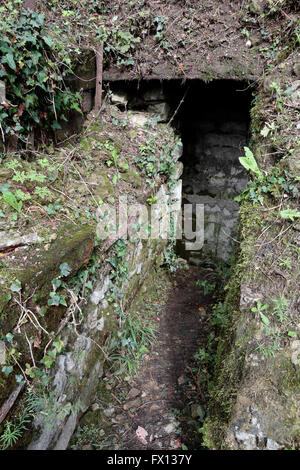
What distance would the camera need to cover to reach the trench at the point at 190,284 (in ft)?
8.42

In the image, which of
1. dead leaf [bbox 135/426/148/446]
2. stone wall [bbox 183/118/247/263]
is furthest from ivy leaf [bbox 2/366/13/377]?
stone wall [bbox 183/118/247/263]

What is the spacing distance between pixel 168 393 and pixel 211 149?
3.64 m

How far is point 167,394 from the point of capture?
282cm

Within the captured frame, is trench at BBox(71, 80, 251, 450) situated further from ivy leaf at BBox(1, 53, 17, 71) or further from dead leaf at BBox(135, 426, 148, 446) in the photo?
ivy leaf at BBox(1, 53, 17, 71)

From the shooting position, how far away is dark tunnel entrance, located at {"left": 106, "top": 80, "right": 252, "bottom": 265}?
172 inches

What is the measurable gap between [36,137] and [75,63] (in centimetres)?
94

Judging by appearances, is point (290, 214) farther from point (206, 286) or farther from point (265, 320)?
point (206, 286)

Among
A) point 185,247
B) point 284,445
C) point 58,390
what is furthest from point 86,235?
point 185,247

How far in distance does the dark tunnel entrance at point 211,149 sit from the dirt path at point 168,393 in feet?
4.80

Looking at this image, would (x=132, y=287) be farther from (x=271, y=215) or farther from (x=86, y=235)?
(x=271, y=215)

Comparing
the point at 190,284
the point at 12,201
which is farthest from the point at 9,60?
the point at 190,284

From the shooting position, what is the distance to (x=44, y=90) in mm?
2660

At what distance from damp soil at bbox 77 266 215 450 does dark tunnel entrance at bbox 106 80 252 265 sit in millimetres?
1485

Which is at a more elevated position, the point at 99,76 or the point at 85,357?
the point at 99,76
